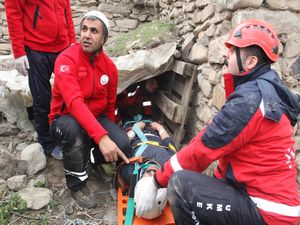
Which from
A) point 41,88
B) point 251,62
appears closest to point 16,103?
point 41,88

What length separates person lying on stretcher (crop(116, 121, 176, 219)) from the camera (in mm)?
2396

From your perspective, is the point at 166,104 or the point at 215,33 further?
the point at 166,104

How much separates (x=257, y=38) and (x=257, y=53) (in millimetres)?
89

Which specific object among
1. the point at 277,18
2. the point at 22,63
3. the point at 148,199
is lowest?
the point at 148,199

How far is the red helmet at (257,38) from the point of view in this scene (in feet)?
6.09

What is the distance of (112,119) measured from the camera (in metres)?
3.27

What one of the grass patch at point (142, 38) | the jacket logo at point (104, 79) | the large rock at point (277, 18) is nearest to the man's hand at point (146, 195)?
the jacket logo at point (104, 79)

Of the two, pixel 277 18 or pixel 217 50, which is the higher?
pixel 277 18

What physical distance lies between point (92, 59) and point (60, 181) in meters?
1.20

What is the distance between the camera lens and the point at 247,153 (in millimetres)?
1812

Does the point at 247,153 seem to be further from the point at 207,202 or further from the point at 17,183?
the point at 17,183

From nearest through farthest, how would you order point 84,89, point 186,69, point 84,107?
1. point 84,107
2. point 84,89
3. point 186,69

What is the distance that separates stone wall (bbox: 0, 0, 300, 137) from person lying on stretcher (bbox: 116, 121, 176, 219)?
0.49 metres

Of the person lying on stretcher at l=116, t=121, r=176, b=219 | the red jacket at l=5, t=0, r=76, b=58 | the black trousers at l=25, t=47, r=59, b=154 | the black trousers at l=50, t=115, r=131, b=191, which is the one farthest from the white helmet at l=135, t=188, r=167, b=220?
the red jacket at l=5, t=0, r=76, b=58
